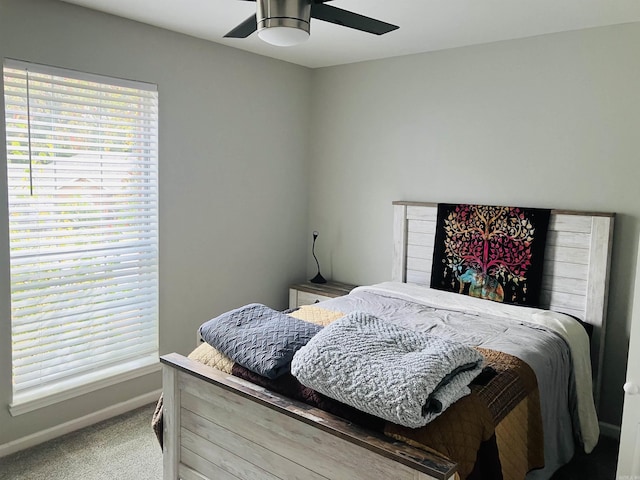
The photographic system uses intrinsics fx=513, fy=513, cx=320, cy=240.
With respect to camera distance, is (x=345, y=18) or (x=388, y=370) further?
(x=345, y=18)

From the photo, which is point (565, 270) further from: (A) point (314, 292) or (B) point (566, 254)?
(A) point (314, 292)

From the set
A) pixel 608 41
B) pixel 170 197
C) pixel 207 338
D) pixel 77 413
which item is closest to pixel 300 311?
pixel 207 338

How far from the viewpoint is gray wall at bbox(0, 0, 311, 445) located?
8.84 ft

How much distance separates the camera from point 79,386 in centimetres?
292

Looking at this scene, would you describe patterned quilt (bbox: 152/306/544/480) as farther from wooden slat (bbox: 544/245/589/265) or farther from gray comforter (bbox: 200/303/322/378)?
wooden slat (bbox: 544/245/589/265)

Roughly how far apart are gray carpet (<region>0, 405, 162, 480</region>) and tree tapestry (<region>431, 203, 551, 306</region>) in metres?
2.02

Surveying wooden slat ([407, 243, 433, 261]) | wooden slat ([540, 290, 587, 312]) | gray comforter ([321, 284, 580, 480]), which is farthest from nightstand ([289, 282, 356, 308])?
wooden slat ([540, 290, 587, 312])

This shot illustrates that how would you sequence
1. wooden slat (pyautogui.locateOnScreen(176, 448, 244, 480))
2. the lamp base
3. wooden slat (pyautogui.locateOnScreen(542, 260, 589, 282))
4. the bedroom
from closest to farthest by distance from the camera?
1. wooden slat (pyautogui.locateOnScreen(176, 448, 244, 480))
2. the bedroom
3. wooden slat (pyautogui.locateOnScreen(542, 260, 589, 282))
4. the lamp base

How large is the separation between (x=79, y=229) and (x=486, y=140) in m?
2.53

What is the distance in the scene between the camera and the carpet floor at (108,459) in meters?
2.51

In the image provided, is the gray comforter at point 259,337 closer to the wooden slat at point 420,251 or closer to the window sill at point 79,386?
the window sill at point 79,386

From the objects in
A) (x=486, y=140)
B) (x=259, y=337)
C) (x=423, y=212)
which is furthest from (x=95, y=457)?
(x=486, y=140)

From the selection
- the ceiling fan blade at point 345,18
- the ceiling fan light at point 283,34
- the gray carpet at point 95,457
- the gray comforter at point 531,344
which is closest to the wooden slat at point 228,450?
the gray carpet at point 95,457

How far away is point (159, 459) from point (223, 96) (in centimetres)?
232
